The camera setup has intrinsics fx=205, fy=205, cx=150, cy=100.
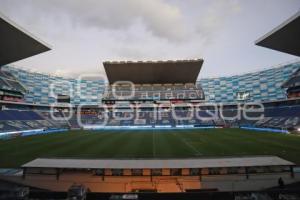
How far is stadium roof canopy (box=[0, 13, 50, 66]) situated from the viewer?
2092cm

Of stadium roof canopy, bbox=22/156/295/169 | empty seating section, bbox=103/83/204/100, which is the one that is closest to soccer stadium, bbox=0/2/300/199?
stadium roof canopy, bbox=22/156/295/169

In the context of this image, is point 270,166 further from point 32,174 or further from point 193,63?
point 193,63

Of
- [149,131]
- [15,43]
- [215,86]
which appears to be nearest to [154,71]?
[149,131]

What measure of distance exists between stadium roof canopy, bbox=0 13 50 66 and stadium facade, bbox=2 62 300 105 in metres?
60.8

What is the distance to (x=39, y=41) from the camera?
24.8 metres

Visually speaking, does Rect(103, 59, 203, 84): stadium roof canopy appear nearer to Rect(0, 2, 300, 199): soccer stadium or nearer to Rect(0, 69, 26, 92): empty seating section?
Rect(0, 2, 300, 199): soccer stadium

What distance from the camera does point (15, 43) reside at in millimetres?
24500

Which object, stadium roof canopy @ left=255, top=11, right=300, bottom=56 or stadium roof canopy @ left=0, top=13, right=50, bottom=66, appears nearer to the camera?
stadium roof canopy @ left=0, top=13, right=50, bottom=66

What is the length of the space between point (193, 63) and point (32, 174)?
2328 inches

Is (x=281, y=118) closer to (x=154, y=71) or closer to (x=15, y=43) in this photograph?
(x=154, y=71)

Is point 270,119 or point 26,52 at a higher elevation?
point 26,52

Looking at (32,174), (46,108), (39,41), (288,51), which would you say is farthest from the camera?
(46,108)

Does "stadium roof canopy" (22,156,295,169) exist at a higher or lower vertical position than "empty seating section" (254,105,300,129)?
lower

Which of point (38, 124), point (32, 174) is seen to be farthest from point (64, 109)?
point (32, 174)
